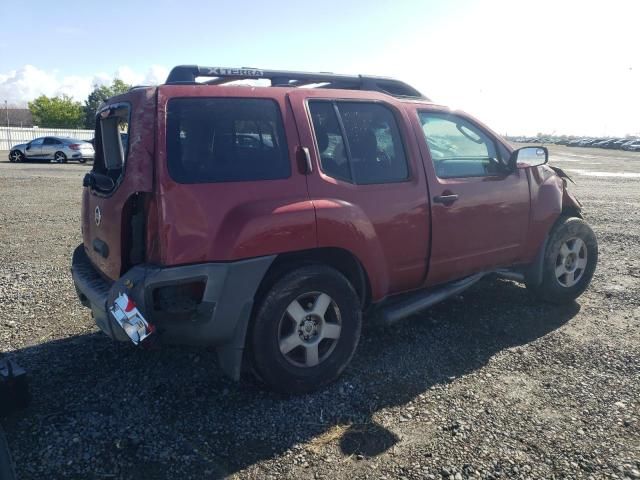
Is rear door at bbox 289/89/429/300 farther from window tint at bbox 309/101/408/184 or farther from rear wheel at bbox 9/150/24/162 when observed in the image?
rear wheel at bbox 9/150/24/162

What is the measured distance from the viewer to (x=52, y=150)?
87.7ft

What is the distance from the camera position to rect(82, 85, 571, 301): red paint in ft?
10.0

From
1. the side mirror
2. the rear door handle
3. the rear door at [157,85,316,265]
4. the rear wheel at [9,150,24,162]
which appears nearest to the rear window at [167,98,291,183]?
the rear door at [157,85,316,265]

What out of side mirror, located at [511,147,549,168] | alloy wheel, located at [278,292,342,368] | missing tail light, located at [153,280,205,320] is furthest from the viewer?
side mirror, located at [511,147,549,168]

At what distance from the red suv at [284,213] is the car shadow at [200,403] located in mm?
268

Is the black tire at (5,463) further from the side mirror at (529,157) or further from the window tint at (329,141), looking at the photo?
the side mirror at (529,157)

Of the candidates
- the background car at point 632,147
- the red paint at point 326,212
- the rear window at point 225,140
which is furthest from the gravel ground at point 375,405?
the background car at point 632,147

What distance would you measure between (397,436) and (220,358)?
1168mm

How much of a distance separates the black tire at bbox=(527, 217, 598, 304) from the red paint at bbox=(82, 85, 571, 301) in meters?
0.19

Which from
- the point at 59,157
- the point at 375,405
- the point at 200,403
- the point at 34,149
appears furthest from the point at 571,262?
the point at 34,149

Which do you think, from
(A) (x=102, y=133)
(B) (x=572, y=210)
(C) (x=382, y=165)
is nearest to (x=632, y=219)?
(B) (x=572, y=210)

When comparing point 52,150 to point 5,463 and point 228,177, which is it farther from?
point 5,463

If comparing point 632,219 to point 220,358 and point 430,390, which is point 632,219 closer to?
point 430,390

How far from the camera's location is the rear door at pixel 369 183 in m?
3.54
